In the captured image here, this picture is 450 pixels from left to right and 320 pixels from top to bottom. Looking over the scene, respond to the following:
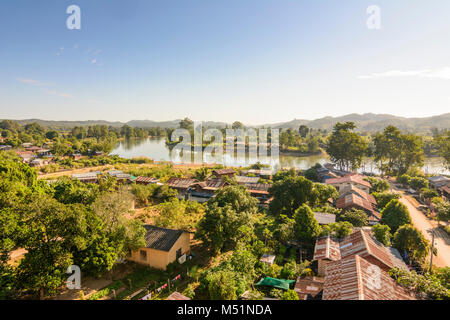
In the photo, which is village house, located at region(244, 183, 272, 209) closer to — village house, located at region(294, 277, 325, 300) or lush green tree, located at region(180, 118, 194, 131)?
village house, located at region(294, 277, 325, 300)

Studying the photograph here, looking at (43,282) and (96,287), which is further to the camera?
(96,287)

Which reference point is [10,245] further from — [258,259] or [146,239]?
[258,259]

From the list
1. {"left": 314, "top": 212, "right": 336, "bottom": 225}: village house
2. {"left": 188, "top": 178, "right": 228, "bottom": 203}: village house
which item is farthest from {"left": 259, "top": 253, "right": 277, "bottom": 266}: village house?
{"left": 188, "top": 178, "right": 228, "bottom": 203}: village house

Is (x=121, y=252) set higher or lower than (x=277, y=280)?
higher

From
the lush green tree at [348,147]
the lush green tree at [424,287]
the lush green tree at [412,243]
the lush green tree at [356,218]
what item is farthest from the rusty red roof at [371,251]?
the lush green tree at [348,147]

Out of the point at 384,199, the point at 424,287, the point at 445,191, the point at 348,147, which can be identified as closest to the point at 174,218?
the point at 424,287

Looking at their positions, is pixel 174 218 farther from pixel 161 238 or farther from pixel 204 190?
pixel 204 190

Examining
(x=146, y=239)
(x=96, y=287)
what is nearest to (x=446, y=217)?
(x=146, y=239)
